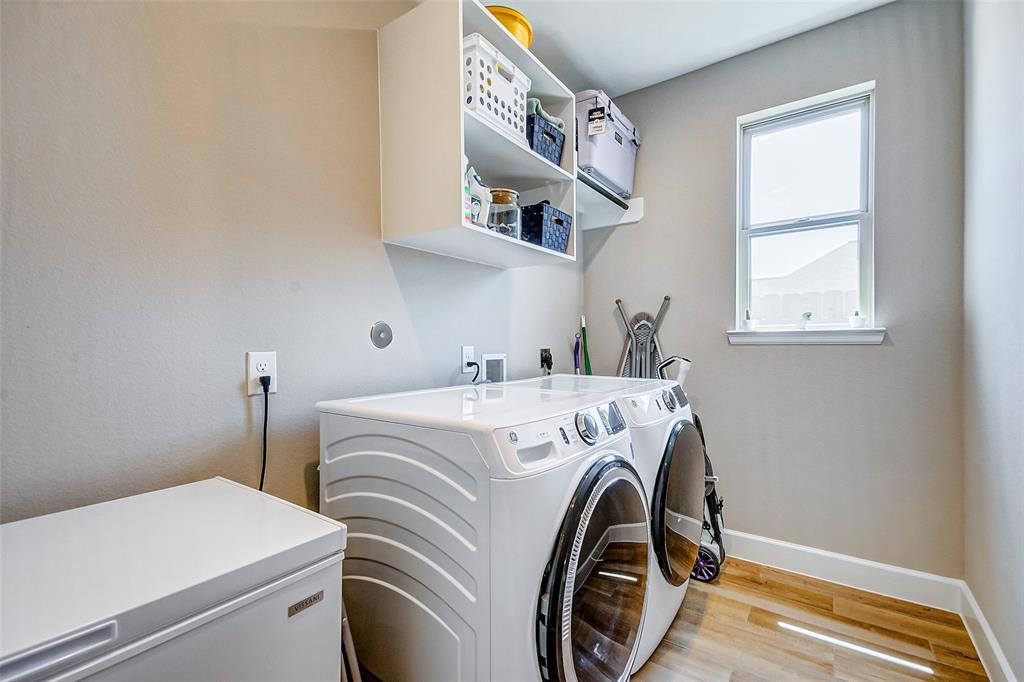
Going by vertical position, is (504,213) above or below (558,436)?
above

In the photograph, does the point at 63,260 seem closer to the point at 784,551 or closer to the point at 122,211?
the point at 122,211

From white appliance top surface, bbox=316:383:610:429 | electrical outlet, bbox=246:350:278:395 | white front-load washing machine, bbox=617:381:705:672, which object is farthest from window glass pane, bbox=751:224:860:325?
electrical outlet, bbox=246:350:278:395

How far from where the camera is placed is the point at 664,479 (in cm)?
151

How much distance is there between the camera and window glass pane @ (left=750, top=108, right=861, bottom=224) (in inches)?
85.7

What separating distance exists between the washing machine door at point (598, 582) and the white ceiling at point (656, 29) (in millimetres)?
1923

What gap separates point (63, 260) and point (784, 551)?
2894mm

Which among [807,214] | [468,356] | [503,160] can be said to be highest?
[503,160]

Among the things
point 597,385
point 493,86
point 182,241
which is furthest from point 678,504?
point 182,241

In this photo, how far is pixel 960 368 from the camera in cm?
188

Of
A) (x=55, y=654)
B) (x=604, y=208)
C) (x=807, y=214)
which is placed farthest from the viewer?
(x=604, y=208)

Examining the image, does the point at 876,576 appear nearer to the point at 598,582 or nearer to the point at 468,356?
the point at 598,582

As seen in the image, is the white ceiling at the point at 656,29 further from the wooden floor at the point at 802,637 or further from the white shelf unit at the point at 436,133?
the wooden floor at the point at 802,637

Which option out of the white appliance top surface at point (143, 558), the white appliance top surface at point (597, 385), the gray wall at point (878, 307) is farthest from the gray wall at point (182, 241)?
the gray wall at point (878, 307)

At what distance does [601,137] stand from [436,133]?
45.4 inches
